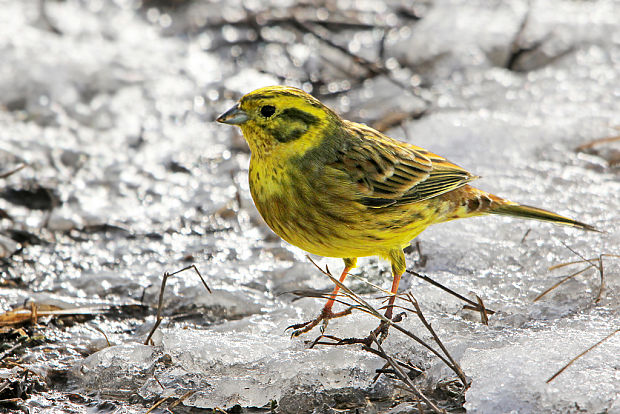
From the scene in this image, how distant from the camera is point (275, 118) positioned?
3.83 m

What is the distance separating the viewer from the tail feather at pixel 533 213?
439 cm

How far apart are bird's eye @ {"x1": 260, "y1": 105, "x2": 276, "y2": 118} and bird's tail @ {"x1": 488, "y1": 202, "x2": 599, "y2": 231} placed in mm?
1578

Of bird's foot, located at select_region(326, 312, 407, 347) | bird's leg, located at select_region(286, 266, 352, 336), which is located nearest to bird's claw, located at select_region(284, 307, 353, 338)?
bird's leg, located at select_region(286, 266, 352, 336)

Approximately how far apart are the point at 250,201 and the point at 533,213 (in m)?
2.28

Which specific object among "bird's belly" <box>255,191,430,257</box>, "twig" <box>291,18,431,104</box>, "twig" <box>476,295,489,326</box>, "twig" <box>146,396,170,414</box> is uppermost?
"twig" <box>291,18,431,104</box>

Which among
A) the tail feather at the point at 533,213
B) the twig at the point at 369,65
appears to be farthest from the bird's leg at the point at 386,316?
the twig at the point at 369,65

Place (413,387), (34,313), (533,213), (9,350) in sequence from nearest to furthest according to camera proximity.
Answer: (413,387) < (9,350) < (34,313) < (533,213)

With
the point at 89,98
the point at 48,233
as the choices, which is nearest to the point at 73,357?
the point at 48,233

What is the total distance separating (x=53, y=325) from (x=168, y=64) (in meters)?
4.38

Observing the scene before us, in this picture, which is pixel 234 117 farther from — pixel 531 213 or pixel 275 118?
pixel 531 213

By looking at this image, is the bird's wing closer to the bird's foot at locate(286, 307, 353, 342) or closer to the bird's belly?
the bird's belly

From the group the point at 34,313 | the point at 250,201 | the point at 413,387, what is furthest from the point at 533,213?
the point at 34,313

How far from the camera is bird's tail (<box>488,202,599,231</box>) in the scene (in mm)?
4387

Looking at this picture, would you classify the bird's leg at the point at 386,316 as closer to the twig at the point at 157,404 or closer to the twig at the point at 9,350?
the twig at the point at 157,404
